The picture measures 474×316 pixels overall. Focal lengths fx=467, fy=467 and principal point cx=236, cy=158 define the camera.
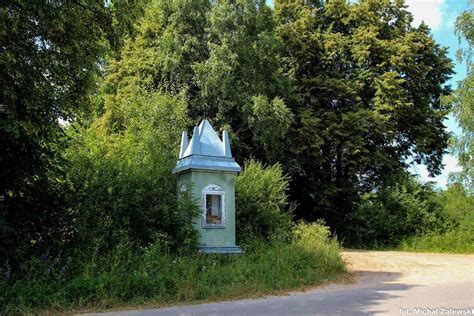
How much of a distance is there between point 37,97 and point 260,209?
7.46 m

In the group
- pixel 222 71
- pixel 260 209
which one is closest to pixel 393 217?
pixel 222 71

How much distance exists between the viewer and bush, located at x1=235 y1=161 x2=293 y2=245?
13.9 m

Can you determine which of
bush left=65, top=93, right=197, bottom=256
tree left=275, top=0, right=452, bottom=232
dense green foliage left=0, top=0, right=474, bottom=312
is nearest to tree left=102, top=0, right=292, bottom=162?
dense green foliage left=0, top=0, right=474, bottom=312

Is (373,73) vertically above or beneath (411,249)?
above

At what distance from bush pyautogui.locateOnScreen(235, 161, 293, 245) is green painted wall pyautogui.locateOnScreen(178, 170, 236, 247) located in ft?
3.24

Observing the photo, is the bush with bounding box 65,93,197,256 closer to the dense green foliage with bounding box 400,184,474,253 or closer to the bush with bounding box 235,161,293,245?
the bush with bounding box 235,161,293,245

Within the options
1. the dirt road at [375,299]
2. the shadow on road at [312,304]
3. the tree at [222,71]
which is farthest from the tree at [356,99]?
the shadow on road at [312,304]

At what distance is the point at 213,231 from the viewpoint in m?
12.2

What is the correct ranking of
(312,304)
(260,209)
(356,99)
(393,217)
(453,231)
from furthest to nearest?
(393,217) → (356,99) → (453,231) → (260,209) → (312,304)

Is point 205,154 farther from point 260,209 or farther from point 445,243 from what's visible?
point 445,243

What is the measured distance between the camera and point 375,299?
8.91m

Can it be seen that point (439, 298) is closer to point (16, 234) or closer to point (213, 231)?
point (213, 231)

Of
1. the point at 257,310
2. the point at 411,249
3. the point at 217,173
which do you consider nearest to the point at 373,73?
the point at 411,249

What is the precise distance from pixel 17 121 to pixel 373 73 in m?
19.7
